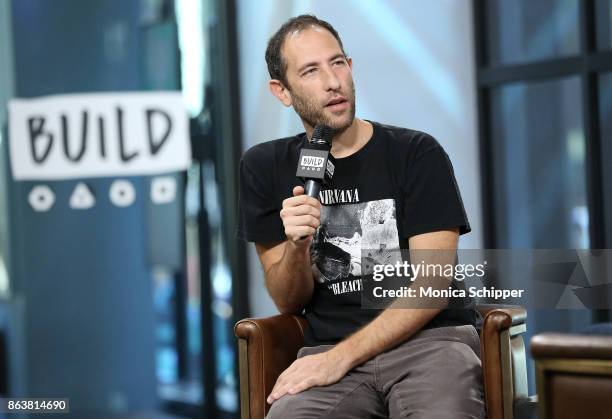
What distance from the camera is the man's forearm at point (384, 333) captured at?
2.15 metres

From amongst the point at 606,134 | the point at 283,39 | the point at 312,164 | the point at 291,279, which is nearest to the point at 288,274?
the point at 291,279

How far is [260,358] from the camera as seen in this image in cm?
236

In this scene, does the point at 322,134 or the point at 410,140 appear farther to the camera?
the point at 410,140

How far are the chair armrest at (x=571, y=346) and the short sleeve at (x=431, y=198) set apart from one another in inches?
22.9

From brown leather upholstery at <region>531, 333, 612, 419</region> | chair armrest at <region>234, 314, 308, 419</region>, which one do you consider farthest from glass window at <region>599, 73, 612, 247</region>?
brown leather upholstery at <region>531, 333, 612, 419</region>

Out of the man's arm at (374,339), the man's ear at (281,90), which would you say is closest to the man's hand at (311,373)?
the man's arm at (374,339)

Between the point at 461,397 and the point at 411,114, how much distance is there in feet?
6.69

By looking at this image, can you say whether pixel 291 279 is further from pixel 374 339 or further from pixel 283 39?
pixel 283 39

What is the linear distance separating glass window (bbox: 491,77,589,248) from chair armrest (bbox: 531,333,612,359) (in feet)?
7.24

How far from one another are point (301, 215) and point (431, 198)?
38cm

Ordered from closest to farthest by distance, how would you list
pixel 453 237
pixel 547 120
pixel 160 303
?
pixel 453 237
pixel 547 120
pixel 160 303

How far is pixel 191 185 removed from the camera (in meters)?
4.23

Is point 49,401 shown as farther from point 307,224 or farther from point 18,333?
point 307,224

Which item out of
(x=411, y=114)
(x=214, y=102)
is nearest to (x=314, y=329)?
(x=411, y=114)
